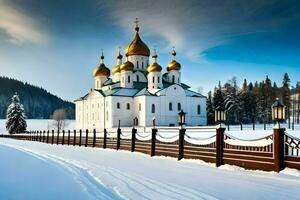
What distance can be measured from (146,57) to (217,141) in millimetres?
49967

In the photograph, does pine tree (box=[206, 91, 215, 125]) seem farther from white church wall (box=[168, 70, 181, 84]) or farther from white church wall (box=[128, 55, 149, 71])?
white church wall (box=[128, 55, 149, 71])

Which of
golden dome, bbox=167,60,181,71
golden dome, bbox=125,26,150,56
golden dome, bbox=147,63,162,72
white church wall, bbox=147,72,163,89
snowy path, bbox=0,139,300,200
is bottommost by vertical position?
snowy path, bbox=0,139,300,200

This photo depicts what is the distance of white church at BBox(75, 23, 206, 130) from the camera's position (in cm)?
5512

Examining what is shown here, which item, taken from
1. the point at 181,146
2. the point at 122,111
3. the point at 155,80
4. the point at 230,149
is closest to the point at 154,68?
the point at 155,80

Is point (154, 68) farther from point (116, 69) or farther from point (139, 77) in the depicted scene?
point (116, 69)

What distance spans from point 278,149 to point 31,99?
168 metres

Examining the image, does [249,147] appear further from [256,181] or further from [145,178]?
[145,178]

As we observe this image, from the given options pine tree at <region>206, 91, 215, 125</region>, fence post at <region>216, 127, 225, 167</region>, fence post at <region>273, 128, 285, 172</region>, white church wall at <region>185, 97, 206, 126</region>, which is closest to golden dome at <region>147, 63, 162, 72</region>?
white church wall at <region>185, 97, 206, 126</region>

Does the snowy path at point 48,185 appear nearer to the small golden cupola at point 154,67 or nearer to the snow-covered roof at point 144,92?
the snow-covered roof at point 144,92

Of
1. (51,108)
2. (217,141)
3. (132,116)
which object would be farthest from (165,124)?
(51,108)

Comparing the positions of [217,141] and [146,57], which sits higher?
[146,57]

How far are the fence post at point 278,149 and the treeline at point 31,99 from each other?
518 ft

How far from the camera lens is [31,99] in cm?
16700

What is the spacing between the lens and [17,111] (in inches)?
2462
